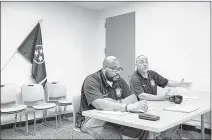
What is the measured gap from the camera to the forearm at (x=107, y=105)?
5.53 ft

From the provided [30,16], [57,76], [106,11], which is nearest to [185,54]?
[106,11]

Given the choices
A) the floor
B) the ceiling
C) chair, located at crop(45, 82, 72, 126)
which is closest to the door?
the ceiling

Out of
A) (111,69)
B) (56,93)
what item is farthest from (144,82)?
(56,93)

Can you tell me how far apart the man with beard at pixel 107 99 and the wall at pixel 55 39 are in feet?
7.34

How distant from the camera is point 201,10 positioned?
3.34 meters

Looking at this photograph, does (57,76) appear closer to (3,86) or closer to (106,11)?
(3,86)

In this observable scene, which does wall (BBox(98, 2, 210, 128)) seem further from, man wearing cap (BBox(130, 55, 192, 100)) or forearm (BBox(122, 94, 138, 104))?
forearm (BBox(122, 94, 138, 104))

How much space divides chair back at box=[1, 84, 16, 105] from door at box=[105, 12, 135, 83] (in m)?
2.30

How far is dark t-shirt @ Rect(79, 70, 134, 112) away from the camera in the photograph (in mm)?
1823

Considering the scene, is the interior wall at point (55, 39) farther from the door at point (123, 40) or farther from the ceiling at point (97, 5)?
the door at point (123, 40)

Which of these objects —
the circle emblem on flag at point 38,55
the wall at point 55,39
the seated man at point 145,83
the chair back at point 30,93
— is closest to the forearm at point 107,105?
the seated man at point 145,83

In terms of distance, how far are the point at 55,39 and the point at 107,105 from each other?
293 centimetres

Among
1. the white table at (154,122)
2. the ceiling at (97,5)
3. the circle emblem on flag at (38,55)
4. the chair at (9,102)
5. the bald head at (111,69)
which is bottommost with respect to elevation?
the chair at (9,102)

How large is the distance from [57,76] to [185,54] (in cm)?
256
